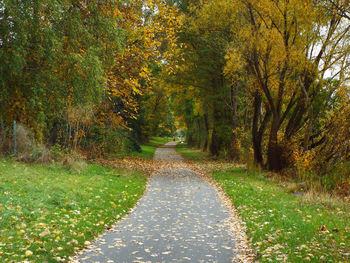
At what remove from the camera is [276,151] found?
59.4ft

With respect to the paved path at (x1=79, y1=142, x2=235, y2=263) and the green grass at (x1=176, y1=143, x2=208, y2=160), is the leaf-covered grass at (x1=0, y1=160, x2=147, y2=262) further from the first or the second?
the green grass at (x1=176, y1=143, x2=208, y2=160)

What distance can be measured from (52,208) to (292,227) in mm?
5656

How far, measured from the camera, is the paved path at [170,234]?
6262 millimetres

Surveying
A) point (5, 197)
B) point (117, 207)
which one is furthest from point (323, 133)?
point (5, 197)

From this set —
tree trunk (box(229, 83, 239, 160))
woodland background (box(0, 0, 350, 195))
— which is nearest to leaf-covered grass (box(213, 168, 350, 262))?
woodland background (box(0, 0, 350, 195))

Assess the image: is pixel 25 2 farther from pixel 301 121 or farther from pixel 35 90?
pixel 301 121

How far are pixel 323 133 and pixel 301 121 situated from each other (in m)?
2.59

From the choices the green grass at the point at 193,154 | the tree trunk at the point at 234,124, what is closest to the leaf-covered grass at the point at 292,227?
the tree trunk at the point at 234,124

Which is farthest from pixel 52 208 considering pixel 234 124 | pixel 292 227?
pixel 234 124

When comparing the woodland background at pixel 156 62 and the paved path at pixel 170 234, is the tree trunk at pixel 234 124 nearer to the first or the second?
the woodland background at pixel 156 62

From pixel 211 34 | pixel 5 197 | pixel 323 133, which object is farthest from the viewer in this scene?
pixel 211 34

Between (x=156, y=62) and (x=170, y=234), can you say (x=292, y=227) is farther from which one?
(x=156, y=62)

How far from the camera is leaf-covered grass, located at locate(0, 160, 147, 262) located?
600cm

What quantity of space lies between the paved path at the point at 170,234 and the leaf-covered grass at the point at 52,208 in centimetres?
42
